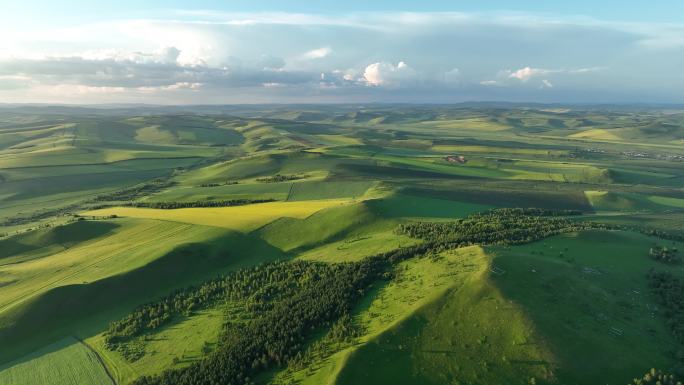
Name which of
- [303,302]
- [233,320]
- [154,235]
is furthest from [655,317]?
[154,235]

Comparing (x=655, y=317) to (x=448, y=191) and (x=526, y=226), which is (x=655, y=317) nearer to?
(x=526, y=226)

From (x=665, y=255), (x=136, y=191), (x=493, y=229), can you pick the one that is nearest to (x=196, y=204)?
(x=136, y=191)

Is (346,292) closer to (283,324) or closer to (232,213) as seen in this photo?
Result: (283,324)

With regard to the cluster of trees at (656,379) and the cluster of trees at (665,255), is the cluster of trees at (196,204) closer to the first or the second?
the cluster of trees at (665,255)

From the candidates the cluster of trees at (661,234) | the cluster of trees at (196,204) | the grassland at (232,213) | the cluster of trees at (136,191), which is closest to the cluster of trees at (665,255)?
the cluster of trees at (661,234)

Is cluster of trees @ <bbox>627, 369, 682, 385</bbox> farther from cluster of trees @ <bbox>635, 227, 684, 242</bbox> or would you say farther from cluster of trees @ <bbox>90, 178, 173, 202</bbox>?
cluster of trees @ <bbox>90, 178, 173, 202</bbox>

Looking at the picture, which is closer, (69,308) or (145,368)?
(145,368)
